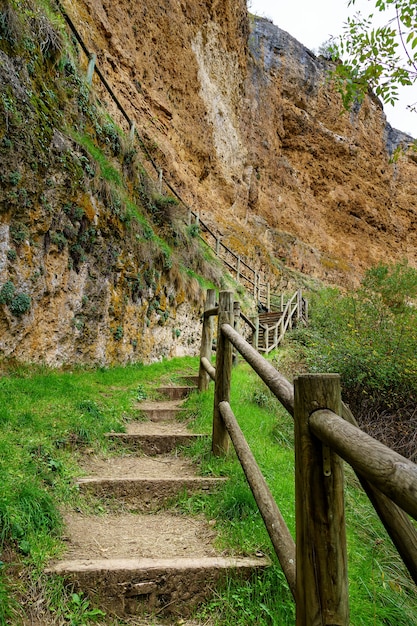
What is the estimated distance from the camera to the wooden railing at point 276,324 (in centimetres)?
1287

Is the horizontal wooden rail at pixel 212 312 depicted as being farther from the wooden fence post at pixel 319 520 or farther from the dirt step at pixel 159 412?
the wooden fence post at pixel 319 520

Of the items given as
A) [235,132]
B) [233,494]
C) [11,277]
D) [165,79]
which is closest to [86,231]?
[11,277]

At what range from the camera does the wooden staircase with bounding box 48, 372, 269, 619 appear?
6.44ft

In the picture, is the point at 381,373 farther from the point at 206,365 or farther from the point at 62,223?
the point at 62,223

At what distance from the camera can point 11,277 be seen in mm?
4898

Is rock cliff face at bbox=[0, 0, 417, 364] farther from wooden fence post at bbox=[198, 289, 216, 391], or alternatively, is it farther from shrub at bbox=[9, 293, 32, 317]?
wooden fence post at bbox=[198, 289, 216, 391]

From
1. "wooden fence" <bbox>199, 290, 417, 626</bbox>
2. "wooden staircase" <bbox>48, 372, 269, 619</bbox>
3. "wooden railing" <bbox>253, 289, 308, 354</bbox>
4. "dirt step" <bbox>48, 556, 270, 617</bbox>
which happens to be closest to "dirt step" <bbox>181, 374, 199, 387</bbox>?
"wooden staircase" <bbox>48, 372, 269, 619</bbox>

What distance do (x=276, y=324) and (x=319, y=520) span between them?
40.5ft

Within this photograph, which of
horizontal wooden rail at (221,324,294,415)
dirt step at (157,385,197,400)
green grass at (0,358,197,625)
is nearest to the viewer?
horizontal wooden rail at (221,324,294,415)

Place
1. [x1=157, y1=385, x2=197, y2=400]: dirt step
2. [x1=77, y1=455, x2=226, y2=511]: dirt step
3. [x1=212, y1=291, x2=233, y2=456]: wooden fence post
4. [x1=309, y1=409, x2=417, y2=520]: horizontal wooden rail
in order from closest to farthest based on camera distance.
Result: 1. [x1=309, y1=409, x2=417, y2=520]: horizontal wooden rail
2. [x1=77, y1=455, x2=226, y2=511]: dirt step
3. [x1=212, y1=291, x2=233, y2=456]: wooden fence post
4. [x1=157, y1=385, x2=197, y2=400]: dirt step

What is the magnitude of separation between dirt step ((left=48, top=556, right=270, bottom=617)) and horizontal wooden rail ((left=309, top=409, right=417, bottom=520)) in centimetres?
123

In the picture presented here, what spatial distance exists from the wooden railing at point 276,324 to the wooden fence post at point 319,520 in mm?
9302

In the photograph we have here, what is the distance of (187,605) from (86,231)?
17.5 ft

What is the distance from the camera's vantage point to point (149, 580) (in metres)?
2.00
